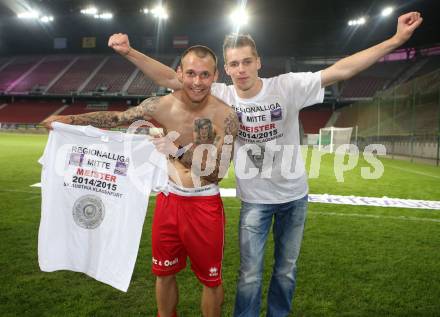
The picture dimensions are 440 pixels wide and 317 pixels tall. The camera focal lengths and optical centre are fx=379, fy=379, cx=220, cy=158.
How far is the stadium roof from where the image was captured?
36.3 meters

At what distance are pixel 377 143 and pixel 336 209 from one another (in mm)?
17630

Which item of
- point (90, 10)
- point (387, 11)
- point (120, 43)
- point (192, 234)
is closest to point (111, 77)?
point (90, 10)

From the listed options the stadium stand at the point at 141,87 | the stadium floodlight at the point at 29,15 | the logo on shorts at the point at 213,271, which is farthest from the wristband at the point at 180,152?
the stadium floodlight at the point at 29,15

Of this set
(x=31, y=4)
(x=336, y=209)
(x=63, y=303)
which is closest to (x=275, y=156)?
(x=63, y=303)

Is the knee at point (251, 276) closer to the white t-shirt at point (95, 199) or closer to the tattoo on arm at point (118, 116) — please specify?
the white t-shirt at point (95, 199)

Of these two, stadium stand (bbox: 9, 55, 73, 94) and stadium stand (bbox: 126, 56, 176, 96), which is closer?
stadium stand (bbox: 126, 56, 176, 96)

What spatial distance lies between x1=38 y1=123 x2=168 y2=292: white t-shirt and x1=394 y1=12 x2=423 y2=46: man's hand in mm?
1923

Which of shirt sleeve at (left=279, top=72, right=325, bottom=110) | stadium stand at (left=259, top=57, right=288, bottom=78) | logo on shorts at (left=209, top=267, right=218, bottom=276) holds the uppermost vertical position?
stadium stand at (left=259, top=57, right=288, bottom=78)

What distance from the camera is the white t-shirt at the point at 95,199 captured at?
3018 millimetres

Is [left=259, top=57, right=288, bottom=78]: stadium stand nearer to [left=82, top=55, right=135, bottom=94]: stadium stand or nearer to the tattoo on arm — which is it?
[left=82, top=55, right=135, bottom=94]: stadium stand

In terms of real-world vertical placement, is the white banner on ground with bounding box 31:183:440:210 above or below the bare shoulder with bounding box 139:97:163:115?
below

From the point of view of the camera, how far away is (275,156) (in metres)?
2.88

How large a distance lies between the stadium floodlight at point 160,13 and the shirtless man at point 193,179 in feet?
138

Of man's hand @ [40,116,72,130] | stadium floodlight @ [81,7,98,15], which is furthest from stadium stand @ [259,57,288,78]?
man's hand @ [40,116,72,130]
